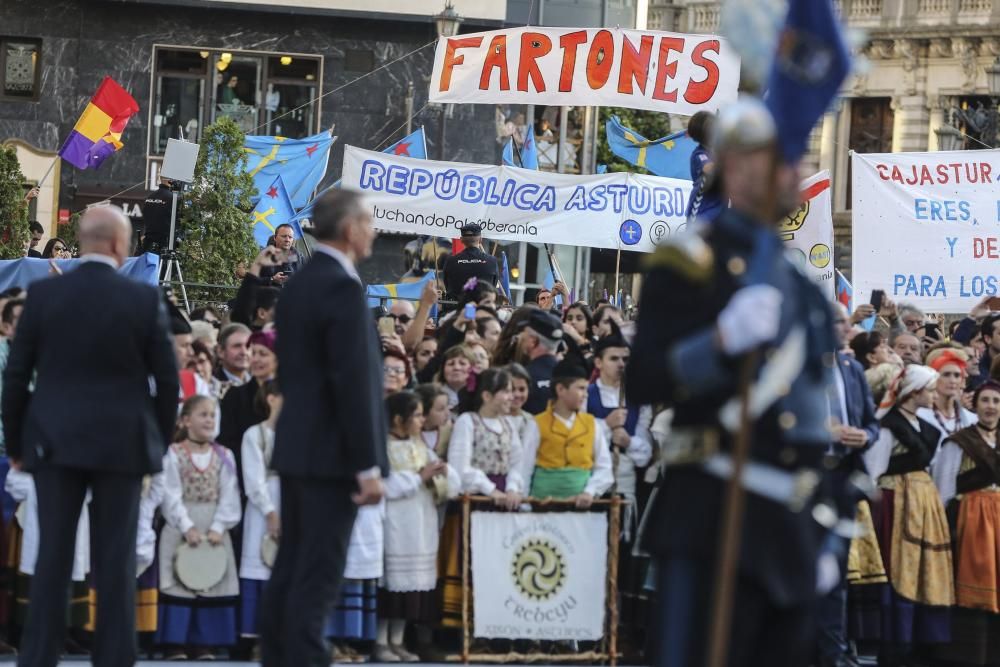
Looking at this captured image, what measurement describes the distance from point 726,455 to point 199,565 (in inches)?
218

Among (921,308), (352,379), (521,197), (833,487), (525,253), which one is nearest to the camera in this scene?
(833,487)

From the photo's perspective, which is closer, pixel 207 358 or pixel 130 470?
pixel 130 470

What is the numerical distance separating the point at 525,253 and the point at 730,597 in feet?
84.1

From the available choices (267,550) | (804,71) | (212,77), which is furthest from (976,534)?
(212,77)

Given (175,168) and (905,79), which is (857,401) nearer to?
(175,168)

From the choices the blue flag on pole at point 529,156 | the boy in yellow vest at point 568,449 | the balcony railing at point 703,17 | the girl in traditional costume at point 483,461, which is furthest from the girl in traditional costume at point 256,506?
the balcony railing at point 703,17

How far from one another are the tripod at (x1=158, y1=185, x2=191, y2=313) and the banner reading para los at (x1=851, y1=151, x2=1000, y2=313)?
6.00 meters

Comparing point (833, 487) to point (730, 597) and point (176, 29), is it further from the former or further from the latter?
point (176, 29)

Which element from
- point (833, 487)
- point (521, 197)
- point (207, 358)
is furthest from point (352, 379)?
point (521, 197)

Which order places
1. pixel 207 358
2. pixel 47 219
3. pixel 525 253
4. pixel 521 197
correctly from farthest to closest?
pixel 525 253 < pixel 47 219 < pixel 521 197 < pixel 207 358

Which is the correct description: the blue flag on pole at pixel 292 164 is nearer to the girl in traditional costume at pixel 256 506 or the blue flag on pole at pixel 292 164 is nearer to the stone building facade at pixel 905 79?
the girl in traditional costume at pixel 256 506

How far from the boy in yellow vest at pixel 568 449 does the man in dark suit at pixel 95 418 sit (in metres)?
3.70

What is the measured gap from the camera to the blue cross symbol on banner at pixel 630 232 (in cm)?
1814

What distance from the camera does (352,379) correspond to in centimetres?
708
